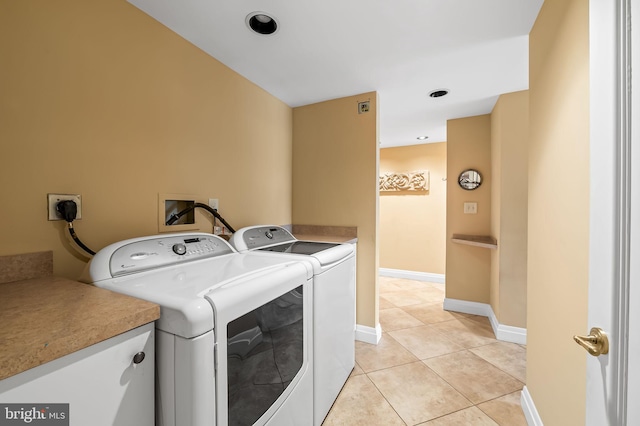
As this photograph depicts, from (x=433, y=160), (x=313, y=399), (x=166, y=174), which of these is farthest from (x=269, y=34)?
(x=433, y=160)

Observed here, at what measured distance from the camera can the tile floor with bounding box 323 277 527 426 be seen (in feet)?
4.88

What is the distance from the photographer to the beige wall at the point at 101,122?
966 millimetres

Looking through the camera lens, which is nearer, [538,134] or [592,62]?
[592,62]

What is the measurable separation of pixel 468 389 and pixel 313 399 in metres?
1.10

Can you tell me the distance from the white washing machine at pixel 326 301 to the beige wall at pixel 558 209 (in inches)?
39.8

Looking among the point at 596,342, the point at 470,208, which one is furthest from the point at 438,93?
the point at 596,342

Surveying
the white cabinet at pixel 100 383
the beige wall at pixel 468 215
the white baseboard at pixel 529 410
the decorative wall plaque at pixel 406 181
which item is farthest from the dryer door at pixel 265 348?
the decorative wall plaque at pixel 406 181

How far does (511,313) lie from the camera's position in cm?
232

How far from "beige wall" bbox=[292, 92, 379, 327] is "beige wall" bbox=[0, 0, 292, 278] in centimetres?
86

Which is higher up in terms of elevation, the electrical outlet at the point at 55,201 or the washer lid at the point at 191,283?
the electrical outlet at the point at 55,201

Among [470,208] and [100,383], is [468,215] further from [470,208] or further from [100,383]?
[100,383]

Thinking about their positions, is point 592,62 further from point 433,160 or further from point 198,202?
point 433,160

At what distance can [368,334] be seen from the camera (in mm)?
2314

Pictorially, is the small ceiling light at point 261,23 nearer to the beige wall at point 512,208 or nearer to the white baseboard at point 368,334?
the beige wall at point 512,208
